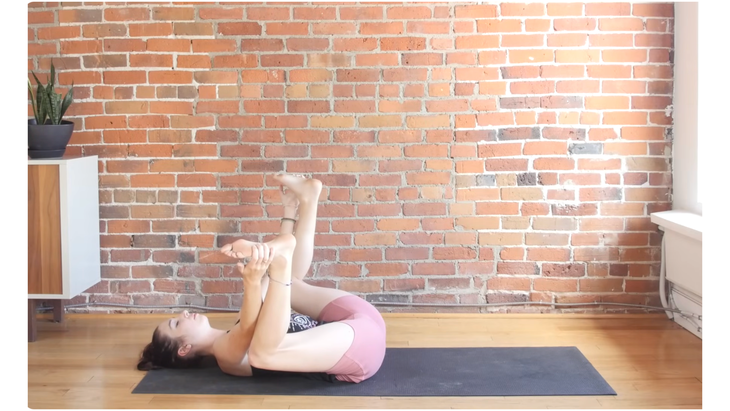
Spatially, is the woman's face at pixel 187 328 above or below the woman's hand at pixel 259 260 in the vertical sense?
below

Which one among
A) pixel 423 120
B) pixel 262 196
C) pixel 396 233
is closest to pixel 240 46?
pixel 262 196

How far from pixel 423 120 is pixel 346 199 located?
2.05ft

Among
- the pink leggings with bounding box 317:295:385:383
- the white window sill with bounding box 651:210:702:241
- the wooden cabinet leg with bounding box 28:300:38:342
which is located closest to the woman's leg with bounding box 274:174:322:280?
the pink leggings with bounding box 317:295:385:383

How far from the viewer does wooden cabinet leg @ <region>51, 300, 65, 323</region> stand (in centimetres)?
392

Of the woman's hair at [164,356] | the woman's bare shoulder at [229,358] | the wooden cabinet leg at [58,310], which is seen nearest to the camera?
the woman's bare shoulder at [229,358]

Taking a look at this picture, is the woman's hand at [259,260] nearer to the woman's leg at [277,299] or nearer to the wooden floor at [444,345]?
the woman's leg at [277,299]

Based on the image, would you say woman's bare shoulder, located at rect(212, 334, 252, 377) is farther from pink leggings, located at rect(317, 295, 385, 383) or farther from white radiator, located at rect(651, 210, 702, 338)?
white radiator, located at rect(651, 210, 702, 338)

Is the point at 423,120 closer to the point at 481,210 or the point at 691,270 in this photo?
the point at 481,210

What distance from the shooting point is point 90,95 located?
409 cm

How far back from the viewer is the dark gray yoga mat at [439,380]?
2971mm

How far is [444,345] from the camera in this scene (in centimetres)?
358

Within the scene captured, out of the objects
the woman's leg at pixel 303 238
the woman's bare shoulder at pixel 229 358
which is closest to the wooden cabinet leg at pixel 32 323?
the woman's bare shoulder at pixel 229 358

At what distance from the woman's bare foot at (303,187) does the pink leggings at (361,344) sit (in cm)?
55

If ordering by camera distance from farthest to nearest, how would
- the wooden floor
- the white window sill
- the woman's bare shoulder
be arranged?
the white window sill, the woman's bare shoulder, the wooden floor
